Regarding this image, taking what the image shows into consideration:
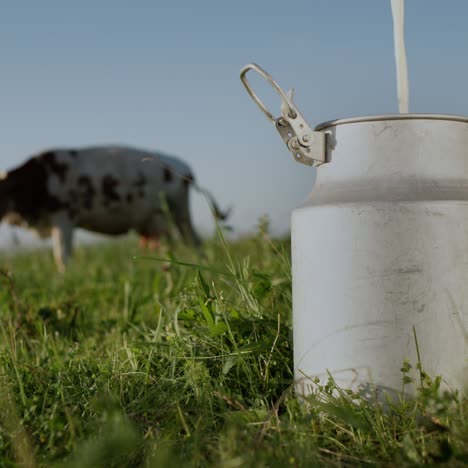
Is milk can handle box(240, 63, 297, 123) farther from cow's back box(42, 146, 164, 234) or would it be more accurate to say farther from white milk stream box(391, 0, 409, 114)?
cow's back box(42, 146, 164, 234)

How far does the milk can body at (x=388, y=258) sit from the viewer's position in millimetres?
1470

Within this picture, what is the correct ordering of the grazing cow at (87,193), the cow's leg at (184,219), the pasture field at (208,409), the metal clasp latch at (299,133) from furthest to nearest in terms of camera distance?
the cow's leg at (184,219), the grazing cow at (87,193), the metal clasp latch at (299,133), the pasture field at (208,409)

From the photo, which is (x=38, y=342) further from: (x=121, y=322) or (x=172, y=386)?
(x=172, y=386)

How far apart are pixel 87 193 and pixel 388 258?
19.6ft

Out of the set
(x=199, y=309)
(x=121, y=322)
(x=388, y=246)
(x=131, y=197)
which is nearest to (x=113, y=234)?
(x=131, y=197)

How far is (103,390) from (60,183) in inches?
227

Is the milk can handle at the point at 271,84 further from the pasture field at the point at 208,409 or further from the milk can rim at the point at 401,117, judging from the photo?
the pasture field at the point at 208,409

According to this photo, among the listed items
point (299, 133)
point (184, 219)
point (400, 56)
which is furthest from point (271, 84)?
point (184, 219)

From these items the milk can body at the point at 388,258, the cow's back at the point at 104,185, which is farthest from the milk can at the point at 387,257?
the cow's back at the point at 104,185

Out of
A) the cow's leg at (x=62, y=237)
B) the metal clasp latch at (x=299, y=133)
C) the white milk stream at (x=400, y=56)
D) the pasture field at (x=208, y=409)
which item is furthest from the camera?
the cow's leg at (x=62, y=237)

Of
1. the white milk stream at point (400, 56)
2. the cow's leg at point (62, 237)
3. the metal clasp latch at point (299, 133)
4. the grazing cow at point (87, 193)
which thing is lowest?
the cow's leg at point (62, 237)

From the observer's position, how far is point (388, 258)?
4.82ft

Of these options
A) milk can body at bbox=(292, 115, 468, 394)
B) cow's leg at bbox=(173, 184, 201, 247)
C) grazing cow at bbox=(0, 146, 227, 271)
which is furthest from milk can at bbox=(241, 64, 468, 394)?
cow's leg at bbox=(173, 184, 201, 247)

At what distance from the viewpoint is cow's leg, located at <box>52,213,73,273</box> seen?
Answer: 6.80 m
